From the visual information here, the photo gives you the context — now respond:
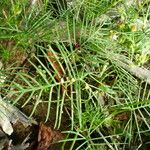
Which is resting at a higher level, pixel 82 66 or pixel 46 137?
pixel 82 66

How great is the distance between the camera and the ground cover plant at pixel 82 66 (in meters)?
1.56

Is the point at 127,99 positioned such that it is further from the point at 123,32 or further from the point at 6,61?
the point at 6,61

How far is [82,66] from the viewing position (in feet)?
5.35

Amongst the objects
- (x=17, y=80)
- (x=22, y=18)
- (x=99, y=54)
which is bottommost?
A: (x=99, y=54)

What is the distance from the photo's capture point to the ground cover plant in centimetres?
156

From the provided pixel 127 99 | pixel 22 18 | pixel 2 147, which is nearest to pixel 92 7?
→ pixel 22 18

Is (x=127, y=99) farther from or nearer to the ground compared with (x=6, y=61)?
nearer to the ground

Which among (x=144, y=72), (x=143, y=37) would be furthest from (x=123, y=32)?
(x=144, y=72)

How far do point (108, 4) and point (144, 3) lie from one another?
188 mm

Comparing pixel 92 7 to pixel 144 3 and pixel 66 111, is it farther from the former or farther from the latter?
pixel 66 111

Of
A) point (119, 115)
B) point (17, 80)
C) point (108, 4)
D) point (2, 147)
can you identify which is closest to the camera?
point (2, 147)

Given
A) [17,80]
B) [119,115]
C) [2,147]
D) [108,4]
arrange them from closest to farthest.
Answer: [2,147] < [17,80] < [119,115] < [108,4]

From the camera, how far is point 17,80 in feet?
5.25

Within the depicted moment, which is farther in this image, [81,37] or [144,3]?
[144,3]
